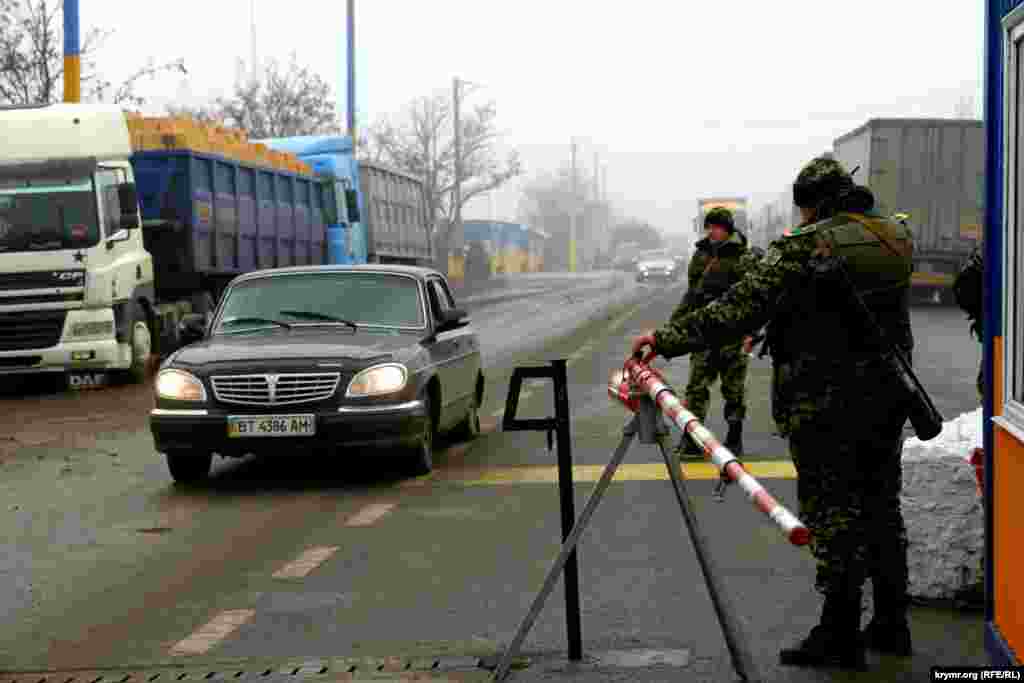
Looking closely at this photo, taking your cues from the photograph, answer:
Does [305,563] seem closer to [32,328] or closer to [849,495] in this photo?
[849,495]

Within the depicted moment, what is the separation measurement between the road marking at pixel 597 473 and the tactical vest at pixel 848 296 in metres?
4.60

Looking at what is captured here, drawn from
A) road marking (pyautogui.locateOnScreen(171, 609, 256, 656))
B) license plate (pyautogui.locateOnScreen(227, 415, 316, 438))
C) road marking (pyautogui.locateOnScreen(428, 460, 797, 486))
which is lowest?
road marking (pyautogui.locateOnScreen(428, 460, 797, 486))

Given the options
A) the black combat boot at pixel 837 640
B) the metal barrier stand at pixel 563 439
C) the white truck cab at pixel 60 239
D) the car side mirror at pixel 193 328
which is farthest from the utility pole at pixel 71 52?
the black combat boot at pixel 837 640

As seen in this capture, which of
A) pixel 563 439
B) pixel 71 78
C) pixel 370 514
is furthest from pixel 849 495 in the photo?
pixel 71 78

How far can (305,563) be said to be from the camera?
768 centimetres

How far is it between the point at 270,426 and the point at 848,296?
5.34 m

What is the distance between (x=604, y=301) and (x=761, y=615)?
43.1 meters

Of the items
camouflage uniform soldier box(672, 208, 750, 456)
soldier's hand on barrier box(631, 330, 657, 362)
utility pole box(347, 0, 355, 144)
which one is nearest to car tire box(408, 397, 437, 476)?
camouflage uniform soldier box(672, 208, 750, 456)

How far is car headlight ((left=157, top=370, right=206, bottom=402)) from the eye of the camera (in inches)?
396

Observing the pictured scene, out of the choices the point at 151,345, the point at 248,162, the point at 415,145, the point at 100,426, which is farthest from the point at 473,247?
the point at 100,426

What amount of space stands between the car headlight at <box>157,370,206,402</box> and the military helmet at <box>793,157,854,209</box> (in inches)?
214

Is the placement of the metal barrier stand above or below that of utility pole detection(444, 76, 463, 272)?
below

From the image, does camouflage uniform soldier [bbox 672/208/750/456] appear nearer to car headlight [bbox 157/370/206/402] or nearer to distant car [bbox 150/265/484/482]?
distant car [bbox 150/265/484/482]

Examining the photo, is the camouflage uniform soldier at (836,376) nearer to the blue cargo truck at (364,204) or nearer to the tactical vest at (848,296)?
the tactical vest at (848,296)
